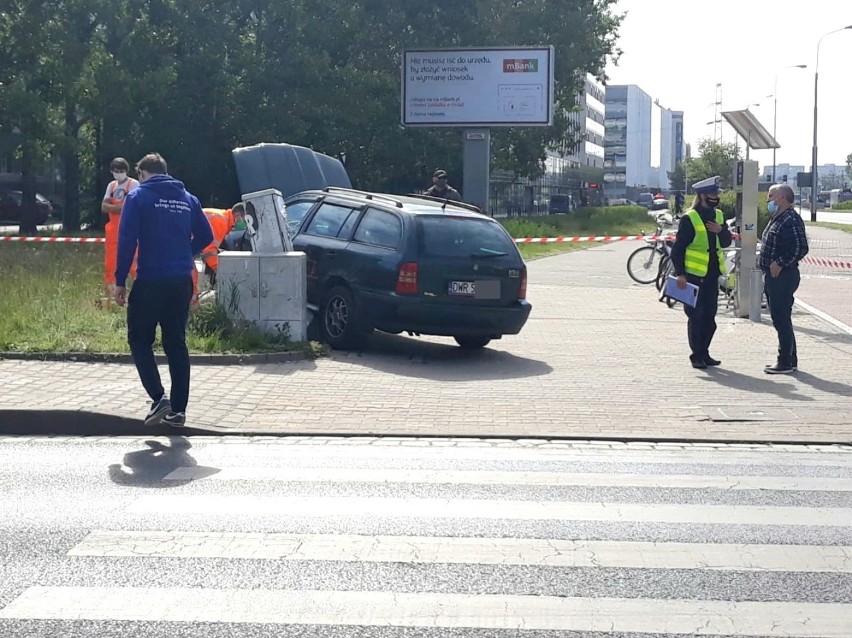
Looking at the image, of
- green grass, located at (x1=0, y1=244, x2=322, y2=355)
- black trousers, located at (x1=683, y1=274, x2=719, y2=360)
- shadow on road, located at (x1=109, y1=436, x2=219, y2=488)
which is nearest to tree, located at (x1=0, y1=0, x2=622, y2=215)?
green grass, located at (x1=0, y1=244, x2=322, y2=355)

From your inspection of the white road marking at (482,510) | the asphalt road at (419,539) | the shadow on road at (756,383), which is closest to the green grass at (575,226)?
the shadow on road at (756,383)

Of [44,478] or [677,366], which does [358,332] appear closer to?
[677,366]

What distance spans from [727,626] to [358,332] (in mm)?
8238

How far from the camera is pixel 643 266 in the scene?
76.0 ft

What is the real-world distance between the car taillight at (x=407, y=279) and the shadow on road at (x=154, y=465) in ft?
13.6

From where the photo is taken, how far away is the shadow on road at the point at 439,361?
11773mm

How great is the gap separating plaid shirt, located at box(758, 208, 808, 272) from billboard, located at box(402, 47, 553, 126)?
21723 millimetres

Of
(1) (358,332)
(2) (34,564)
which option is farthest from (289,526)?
(1) (358,332)

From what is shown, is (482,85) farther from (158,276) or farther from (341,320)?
(158,276)

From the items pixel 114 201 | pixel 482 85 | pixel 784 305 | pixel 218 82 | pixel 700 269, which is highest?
pixel 218 82

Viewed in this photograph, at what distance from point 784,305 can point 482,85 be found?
22.6 m

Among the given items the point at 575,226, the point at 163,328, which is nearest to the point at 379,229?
the point at 163,328

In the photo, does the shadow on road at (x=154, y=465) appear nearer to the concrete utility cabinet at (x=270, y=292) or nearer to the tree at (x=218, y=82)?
the concrete utility cabinet at (x=270, y=292)

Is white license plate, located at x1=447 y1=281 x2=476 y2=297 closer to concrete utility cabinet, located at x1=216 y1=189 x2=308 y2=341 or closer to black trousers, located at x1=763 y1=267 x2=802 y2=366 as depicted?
concrete utility cabinet, located at x1=216 y1=189 x2=308 y2=341
